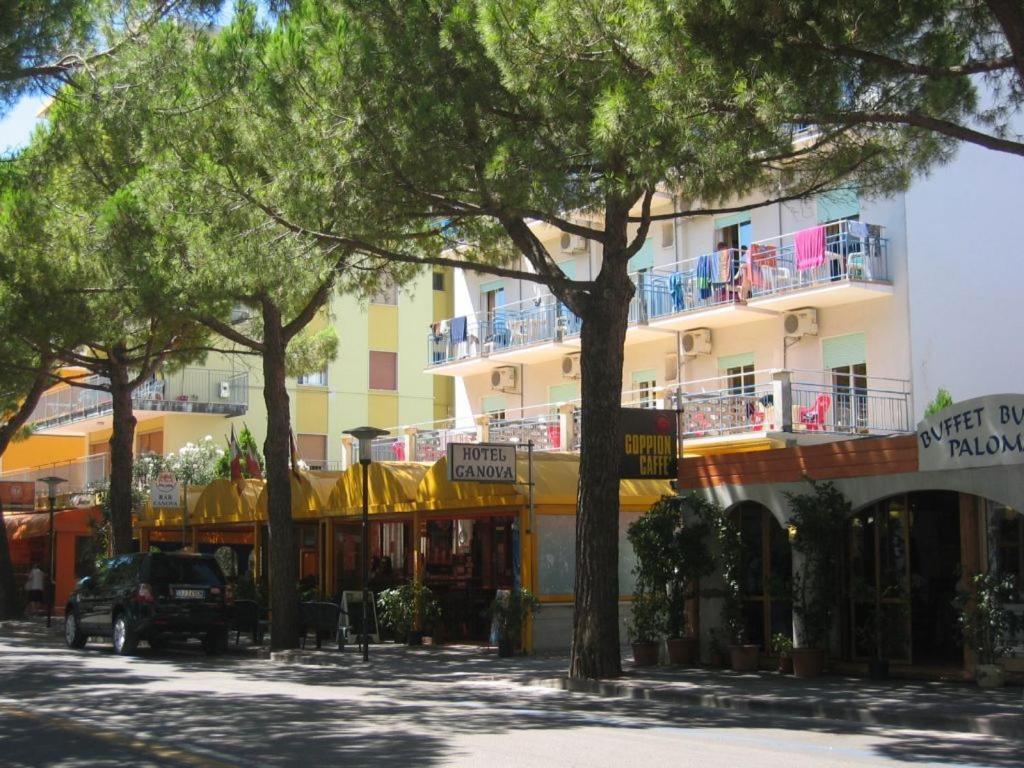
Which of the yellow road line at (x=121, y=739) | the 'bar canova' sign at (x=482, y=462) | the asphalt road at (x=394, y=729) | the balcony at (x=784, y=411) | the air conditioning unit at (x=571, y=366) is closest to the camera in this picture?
the yellow road line at (x=121, y=739)

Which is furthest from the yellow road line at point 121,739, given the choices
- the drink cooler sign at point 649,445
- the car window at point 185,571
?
the drink cooler sign at point 649,445

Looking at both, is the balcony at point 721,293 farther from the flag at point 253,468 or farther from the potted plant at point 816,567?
the potted plant at point 816,567

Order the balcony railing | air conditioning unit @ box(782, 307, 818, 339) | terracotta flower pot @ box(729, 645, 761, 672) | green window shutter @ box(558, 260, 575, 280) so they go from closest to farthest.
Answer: terracotta flower pot @ box(729, 645, 761, 672) < air conditioning unit @ box(782, 307, 818, 339) < green window shutter @ box(558, 260, 575, 280) < the balcony railing

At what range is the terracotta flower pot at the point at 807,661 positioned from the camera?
17.3 meters

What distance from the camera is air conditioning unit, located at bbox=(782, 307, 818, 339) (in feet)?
92.8

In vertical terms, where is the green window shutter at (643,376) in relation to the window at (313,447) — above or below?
above

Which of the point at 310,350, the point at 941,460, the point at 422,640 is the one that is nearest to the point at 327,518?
the point at 422,640

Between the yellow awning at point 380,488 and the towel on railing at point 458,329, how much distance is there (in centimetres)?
1096

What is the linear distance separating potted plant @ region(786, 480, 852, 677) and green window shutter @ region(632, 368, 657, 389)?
14673mm

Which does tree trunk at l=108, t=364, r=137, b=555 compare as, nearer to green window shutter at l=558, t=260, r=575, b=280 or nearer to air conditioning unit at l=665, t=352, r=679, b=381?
green window shutter at l=558, t=260, r=575, b=280

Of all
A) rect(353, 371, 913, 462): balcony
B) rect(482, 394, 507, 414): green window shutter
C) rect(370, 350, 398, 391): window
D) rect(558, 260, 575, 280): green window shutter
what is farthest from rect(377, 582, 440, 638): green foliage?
rect(370, 350, 398, 391): window

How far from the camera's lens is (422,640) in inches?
979

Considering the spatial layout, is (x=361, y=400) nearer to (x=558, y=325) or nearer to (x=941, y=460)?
(x=558, y=325)

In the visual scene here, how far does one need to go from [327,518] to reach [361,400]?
2167cm
